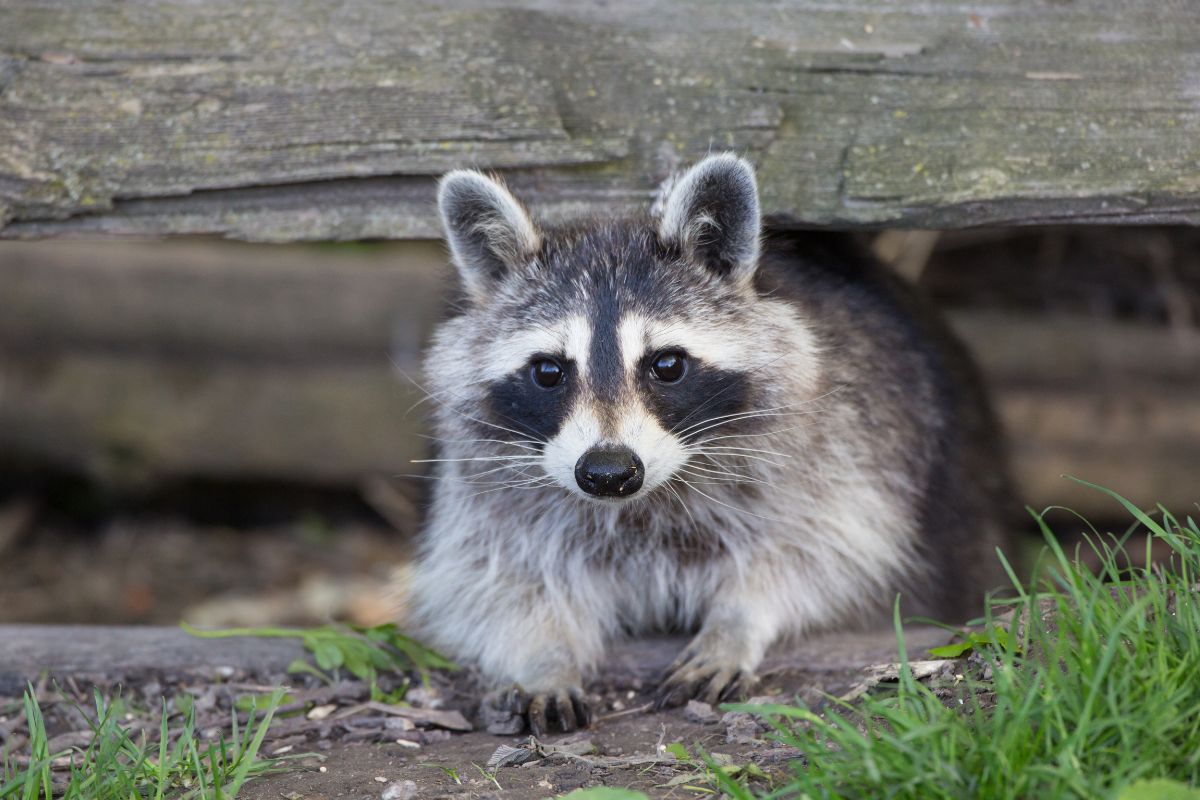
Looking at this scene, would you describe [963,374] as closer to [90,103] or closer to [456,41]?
[456,41]

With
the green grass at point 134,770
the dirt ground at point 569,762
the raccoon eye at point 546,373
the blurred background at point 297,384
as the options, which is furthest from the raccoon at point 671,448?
the blurred background at point 297,384

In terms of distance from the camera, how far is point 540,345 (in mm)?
2736

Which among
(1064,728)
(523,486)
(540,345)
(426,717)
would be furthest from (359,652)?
(1064,728)

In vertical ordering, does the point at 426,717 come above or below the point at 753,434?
below

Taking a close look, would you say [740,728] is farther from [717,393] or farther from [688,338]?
[688,338]

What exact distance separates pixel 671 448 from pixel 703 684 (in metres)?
0.58

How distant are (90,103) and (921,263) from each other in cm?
301

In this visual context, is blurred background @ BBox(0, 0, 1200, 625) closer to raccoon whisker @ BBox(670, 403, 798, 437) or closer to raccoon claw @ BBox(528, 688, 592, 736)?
raccoon whisker @ BBox(670, 403, 798, 437)

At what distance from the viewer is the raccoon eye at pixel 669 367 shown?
2688mm

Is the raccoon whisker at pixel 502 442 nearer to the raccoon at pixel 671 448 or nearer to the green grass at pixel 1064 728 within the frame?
the raccoon at pixel 671 448

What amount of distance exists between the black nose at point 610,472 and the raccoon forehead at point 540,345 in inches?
9.2

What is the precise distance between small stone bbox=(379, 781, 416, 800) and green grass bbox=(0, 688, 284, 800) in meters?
0.24

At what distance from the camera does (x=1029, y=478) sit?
4.85m

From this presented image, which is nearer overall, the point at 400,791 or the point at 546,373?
the point at 400,791
